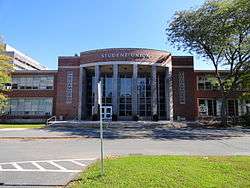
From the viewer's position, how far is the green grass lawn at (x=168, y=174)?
8.07 meters

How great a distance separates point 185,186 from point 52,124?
30.3 m

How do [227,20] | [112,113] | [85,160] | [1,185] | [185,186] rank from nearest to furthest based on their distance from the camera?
[185,186], [1,185], [85,160], [227,20], [112,113]

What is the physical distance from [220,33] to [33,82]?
28.8 m

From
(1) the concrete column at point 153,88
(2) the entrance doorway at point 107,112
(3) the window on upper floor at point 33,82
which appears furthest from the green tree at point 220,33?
(3) the window on upper floor at point 33,82

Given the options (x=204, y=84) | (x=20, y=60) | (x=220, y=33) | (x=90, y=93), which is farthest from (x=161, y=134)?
(x=20, y=60)

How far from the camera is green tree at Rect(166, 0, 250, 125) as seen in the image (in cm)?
3341

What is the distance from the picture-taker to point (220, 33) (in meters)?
35.1

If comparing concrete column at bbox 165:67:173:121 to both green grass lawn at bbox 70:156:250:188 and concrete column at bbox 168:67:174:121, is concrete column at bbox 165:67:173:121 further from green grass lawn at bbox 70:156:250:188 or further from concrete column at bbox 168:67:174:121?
green grass lawn at bbox 70:156:250:188

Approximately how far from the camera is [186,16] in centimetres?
3738

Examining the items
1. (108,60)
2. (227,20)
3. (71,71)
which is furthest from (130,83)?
(227,20)

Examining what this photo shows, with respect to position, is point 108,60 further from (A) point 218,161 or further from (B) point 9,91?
(A) point 218,161

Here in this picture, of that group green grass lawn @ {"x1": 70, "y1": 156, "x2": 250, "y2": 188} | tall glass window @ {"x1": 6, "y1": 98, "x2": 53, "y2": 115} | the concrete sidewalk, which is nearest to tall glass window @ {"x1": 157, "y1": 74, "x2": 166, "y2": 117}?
tall glass window @ {"x1": 6, "y1": 98, "x2": 53, "y2": 115}

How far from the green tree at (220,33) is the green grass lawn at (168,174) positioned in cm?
2529

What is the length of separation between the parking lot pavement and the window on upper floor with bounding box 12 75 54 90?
123 feet
